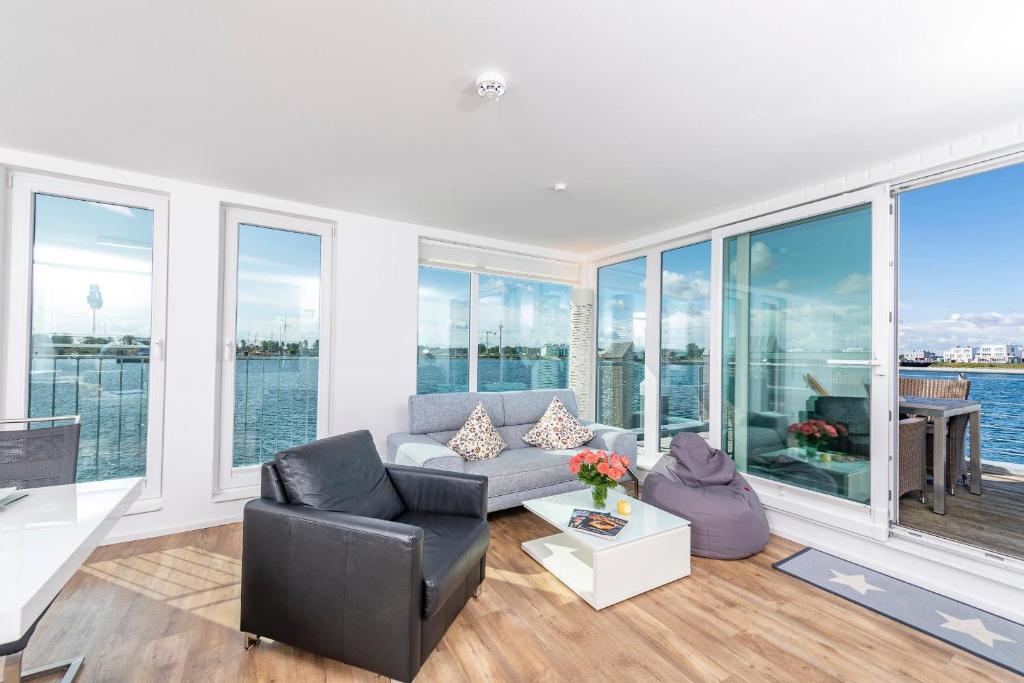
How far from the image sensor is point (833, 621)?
2.17m

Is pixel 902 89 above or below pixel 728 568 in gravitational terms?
above

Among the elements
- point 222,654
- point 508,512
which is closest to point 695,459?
point 508,512

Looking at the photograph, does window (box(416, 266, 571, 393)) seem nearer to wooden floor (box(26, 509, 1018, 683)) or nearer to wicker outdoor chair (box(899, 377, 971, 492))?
wooden floor (box(26, 509, 1018, 683))

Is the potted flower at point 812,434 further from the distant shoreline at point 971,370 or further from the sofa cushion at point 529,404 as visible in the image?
the distant shoreline at point 971,370

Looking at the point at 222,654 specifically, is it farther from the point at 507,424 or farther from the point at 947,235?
the point at 947,235

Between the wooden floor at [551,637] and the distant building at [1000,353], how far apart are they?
2.74 meters

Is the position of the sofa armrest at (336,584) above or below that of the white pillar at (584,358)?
below

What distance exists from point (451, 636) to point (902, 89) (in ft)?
10.6

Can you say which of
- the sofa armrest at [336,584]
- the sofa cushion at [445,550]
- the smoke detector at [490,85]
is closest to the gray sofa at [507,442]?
the sofa cushion at [445,550]

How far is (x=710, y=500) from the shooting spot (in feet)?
9.45

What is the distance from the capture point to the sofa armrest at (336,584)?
1.65m

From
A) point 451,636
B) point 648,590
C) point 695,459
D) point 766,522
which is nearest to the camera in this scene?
point 451,636

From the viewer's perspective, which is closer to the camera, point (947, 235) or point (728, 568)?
point (728, 568)

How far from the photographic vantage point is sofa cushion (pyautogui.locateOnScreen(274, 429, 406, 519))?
198 centimetres
